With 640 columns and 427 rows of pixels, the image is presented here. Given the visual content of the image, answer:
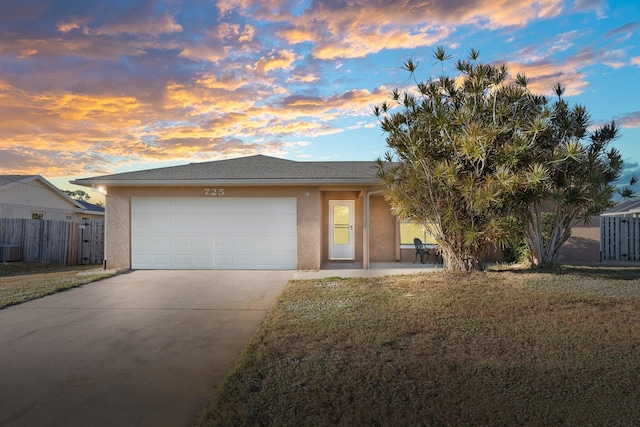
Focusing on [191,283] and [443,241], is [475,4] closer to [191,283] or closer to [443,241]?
[443,241]

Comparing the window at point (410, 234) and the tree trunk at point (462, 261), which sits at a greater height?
the window at point (410, 234)

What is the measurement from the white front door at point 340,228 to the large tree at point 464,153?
4543 mm

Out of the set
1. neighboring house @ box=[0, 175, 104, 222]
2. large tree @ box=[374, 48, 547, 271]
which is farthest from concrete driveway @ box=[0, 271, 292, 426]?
neighboring house @ box=[0, 175, 104, 222]

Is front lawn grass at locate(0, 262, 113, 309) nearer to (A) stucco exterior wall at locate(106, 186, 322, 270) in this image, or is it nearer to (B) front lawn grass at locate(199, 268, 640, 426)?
(A) stucco exterior wall at locate(106, 186, 322, 270)

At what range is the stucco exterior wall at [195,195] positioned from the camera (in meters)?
11.9

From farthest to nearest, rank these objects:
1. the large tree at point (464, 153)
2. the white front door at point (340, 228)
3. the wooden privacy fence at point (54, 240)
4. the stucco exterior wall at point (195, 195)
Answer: the wooden privacy fence at point (54, 240) < the white front door at point (340, 228) < the stucco exterior wall at point (195, 195) < the large tree at point (464, 153)

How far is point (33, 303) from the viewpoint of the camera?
25.4 feet

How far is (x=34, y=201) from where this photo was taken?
23.6 metres

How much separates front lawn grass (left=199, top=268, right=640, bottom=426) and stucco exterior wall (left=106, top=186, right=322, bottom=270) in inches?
162

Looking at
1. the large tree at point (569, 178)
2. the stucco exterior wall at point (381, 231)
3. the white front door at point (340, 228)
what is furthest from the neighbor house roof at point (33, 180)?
the large tree at point (569, 178)

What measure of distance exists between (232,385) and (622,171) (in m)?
11.3

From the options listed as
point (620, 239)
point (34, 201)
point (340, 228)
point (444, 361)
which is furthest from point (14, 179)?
point (620, 239)

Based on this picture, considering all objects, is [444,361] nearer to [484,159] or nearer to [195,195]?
[484,159]

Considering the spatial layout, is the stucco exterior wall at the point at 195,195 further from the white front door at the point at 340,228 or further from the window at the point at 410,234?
the window at the point at 410,234
